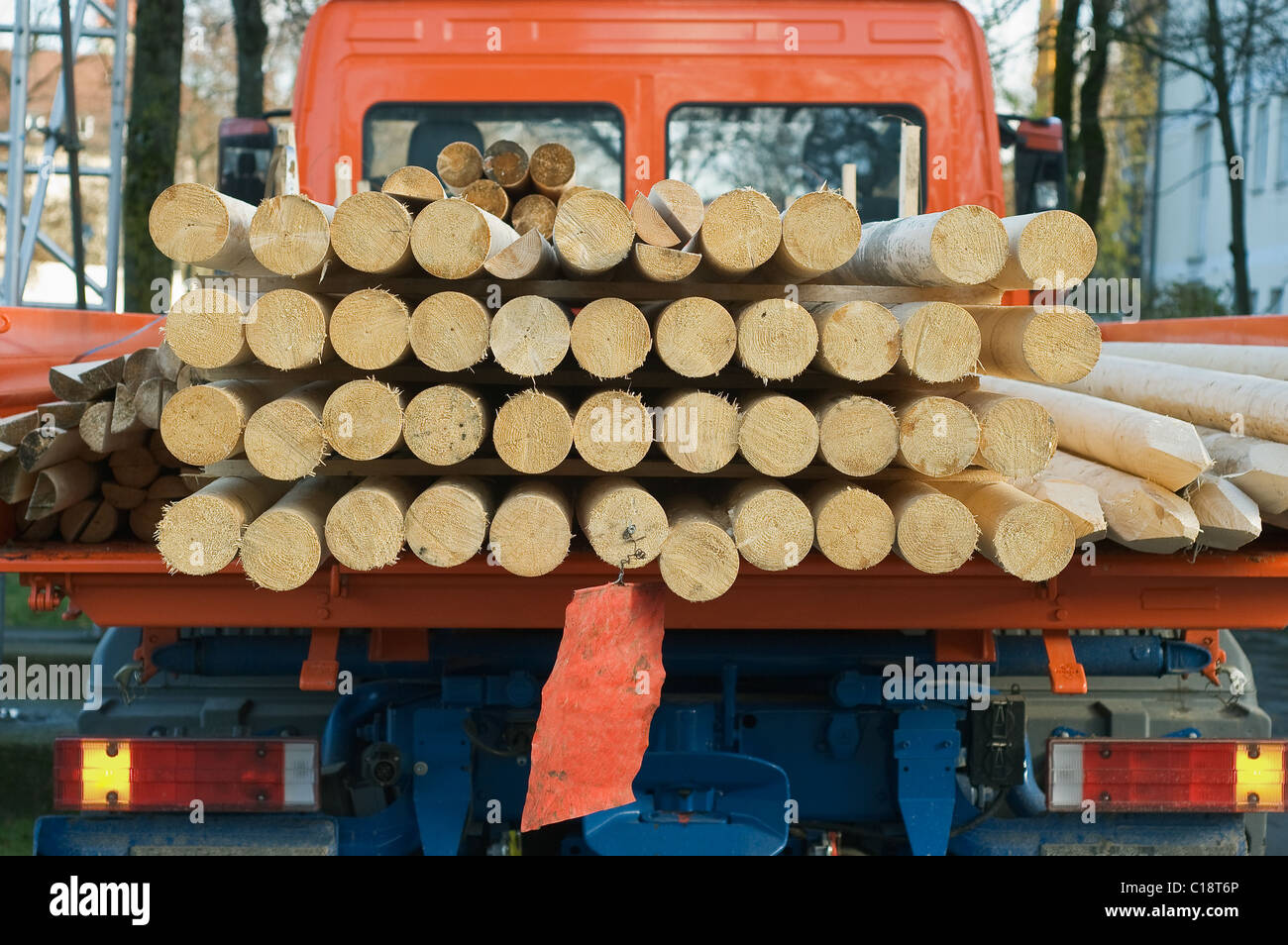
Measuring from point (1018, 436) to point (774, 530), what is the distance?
545 mm

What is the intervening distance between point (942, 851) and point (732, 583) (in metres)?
1.10

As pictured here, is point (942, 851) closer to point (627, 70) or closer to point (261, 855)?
point (261, 855)

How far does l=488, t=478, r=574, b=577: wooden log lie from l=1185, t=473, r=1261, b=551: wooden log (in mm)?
1400

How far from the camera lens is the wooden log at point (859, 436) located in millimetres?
2744

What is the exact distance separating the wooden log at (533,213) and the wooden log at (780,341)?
59.0 inches

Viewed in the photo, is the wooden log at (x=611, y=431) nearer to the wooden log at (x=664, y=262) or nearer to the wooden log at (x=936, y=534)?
the wooden log at (x=664, y=262)

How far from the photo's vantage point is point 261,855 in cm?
337

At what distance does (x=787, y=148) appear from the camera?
473 cm

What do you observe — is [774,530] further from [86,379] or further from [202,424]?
[86,379]

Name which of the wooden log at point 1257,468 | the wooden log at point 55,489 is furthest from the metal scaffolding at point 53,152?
the wooden log at point 1257,468

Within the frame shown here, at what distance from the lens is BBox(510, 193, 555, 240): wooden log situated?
4082mm

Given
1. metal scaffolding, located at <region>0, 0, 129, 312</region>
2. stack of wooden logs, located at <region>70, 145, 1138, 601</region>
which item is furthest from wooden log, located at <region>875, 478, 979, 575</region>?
metal scaffolding, located at <region>0, 0, 129, 312</region>

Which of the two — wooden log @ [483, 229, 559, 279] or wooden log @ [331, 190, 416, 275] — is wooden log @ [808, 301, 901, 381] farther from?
wooden log @ [331, 190, 416, 275]

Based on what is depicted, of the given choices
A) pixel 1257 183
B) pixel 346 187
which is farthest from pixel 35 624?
pixel 1257 183
